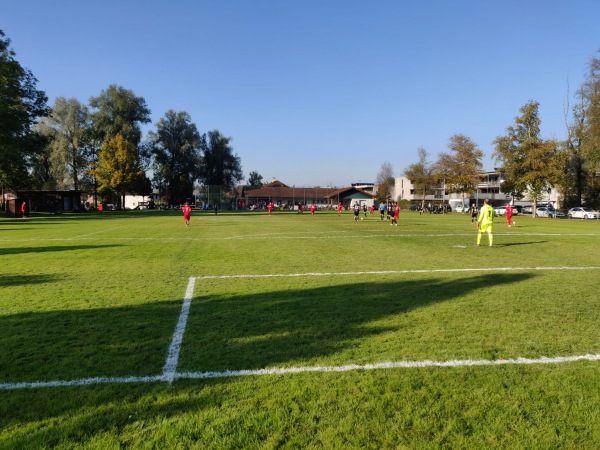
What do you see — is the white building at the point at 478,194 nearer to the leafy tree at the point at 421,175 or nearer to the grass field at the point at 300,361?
the leafy tree at the point at 421,175

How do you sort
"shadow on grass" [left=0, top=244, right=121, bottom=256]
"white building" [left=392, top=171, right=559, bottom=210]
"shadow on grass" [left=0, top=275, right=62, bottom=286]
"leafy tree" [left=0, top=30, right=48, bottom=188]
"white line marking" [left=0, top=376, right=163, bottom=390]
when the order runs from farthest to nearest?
"white building" [left=392, top=171, right=559, bottom=210], "leafy tree" [left=0, top=30, right=48, bottom=188], "shadow on grass" [left=0, top=244, right=121, bottom=256], "shadow on grass" [left=0, top=275, right=62, bottom=286], "white line marking" [left=0, top=376, right=163, bottom=390]

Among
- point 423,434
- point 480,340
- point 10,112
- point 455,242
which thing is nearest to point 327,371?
point 423,434

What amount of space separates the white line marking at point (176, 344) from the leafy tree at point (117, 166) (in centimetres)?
6009

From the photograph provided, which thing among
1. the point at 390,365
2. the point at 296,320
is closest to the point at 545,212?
the point at 296,320

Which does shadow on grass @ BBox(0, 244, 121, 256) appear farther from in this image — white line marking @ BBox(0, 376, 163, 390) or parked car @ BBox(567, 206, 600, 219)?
parked car @ BBox(567, 206, 600, 219)

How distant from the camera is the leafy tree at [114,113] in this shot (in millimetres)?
65125

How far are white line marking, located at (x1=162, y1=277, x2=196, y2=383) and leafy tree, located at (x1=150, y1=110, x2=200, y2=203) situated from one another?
73.4 meters

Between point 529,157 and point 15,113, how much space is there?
55943 mm

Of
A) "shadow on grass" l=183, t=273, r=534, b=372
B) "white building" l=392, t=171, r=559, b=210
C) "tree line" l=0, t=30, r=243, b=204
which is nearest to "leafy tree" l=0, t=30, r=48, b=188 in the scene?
"tree line" l=0, t=30, r=243, b=204

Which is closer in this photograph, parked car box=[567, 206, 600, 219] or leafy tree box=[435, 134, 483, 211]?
parked car box=[567, 206, 600, 219]

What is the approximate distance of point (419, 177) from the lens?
84500 millimetres

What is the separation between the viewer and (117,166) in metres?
62.1

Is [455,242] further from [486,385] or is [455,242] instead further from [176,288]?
[486,385]

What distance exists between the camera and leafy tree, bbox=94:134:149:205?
61.7 metres
